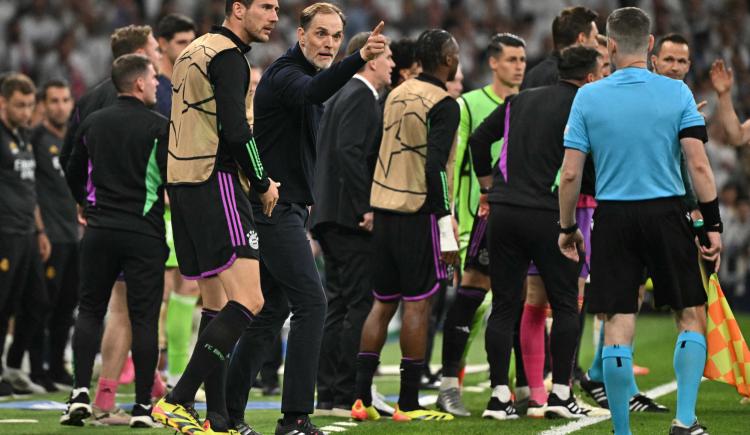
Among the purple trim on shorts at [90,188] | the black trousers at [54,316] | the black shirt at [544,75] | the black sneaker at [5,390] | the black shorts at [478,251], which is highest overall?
the black shirt at [544,75]

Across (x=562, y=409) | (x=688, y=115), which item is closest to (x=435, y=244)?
(x=562, y=409)

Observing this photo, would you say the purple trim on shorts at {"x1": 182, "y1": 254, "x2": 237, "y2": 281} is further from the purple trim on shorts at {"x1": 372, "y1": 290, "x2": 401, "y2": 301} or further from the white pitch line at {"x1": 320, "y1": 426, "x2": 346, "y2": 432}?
the purple trim on shorts at {"x1": 372, "y1": 290, "x2": 401, "y2": 301}

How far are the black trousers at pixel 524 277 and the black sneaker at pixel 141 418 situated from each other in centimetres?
222

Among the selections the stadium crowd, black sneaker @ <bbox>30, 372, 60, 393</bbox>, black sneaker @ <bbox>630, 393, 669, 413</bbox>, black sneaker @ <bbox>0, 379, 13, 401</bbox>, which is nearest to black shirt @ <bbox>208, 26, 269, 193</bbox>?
the stadium crowd

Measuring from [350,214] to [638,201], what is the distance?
9.20 feet

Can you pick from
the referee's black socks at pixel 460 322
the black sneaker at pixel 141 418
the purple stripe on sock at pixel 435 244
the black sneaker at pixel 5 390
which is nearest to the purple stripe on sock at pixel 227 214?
the black sneaker at pixel 141 418

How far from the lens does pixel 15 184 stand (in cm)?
1103

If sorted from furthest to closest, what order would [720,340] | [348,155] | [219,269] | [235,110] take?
[348,155]
[720,340]
[219,269]
[235,110]

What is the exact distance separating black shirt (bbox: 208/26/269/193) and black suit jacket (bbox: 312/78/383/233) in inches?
92.7

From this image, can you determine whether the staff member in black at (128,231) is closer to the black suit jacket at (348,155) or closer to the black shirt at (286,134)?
the black suit jacket at (348,155)

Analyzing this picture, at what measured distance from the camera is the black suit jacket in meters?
9.02

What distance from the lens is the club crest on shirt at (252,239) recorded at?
668 cm

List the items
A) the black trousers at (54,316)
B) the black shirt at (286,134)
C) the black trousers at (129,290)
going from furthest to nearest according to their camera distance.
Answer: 1. the black trousers at (54,316)
2. the black trousers at (129,290)
3. the black shirt at (286,134)

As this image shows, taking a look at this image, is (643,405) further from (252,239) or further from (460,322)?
(252,239)
